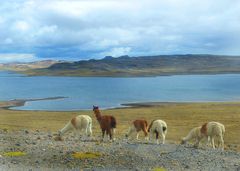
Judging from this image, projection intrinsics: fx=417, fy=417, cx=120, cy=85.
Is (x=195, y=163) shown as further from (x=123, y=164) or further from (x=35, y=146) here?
(x=35, y=146)

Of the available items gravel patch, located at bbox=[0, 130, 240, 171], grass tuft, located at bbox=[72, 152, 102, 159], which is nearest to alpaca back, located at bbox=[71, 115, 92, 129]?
gravel patch, located at bbox=[0, 130, 240, 171]

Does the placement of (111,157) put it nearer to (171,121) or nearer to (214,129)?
(214,129)

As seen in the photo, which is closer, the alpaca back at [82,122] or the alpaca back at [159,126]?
the alpaca back at [159,126]

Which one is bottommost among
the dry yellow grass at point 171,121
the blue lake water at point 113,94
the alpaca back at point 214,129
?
the dry yellow grass at point 171,121

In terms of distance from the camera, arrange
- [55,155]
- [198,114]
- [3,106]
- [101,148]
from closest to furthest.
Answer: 1. [55,155]
2. [101,148]
3. [198,114]
4. [3,106]

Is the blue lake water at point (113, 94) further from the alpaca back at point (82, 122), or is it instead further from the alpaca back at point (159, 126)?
the alpaca back at point (159, 126)

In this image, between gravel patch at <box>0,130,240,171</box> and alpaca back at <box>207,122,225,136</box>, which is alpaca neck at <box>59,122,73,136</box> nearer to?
gravel patch at <box>0,130,240,171</box>

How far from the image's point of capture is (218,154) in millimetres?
18547

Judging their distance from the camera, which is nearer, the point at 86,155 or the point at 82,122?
the point at 86,155

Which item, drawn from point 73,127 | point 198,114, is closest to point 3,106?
point 198,114

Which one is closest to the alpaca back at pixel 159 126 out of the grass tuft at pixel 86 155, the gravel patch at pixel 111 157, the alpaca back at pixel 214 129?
the alpaca back at pixel 214 129

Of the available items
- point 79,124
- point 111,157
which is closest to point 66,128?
point 79,124

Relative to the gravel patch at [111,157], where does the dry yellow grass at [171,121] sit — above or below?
below

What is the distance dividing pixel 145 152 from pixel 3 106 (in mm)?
59497
